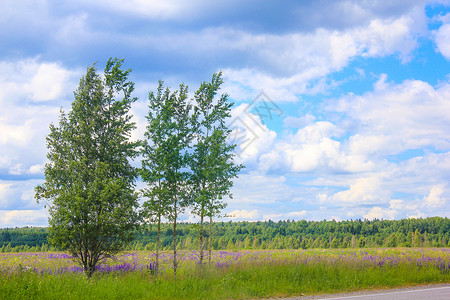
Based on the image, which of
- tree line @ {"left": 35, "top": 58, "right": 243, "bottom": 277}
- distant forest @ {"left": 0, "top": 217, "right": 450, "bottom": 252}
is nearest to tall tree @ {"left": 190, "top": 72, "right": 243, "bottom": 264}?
tree line @ {"left": 35, "top": 58, "right": 243, "bottom": 277}

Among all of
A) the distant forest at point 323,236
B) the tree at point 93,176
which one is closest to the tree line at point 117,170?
the tree at point 93,176

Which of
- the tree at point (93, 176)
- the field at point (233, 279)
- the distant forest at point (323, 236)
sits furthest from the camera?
the distant forest at point (323, 236)

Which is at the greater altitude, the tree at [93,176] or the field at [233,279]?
the tree at [93,176]

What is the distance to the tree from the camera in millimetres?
16156

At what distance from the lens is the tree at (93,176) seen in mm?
16156

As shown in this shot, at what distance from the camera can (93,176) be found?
1691 cm

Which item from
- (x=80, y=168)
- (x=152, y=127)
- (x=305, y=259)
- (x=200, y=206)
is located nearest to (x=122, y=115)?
(x=152, y=127)

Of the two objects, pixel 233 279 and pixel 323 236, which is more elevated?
pixel 233 279

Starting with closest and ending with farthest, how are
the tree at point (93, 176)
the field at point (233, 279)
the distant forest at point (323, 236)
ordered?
the field at point (233, 279)
the tree at point (93, 176)
the distant forest at point (323, 236)

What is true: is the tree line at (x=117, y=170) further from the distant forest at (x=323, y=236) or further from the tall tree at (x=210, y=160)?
the distant forest at (x=323, y=236)

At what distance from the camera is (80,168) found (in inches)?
670

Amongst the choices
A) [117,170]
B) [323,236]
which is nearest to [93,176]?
[117,170]

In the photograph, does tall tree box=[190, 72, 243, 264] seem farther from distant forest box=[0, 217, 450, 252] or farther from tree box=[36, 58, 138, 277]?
distant forest box=[0, 217, 450, 252]

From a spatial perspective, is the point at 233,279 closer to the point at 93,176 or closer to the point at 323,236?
the point at 93,176
